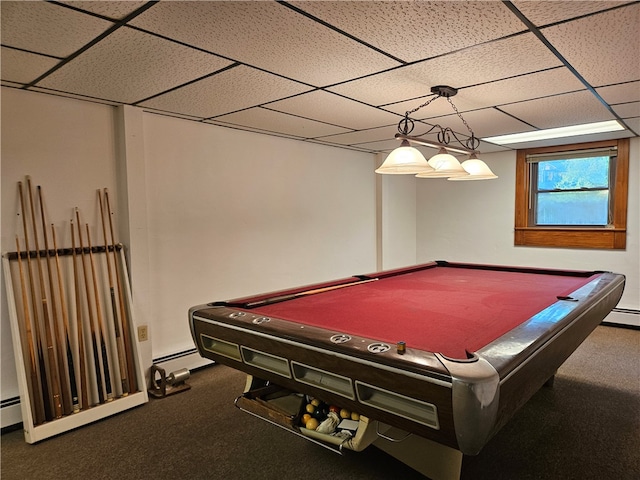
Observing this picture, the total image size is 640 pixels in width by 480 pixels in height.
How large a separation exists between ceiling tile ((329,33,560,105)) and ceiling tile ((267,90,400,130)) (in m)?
0.18

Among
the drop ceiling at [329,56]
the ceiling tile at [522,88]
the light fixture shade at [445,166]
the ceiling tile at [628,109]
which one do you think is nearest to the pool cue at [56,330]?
the drop ceiling at [329,56]

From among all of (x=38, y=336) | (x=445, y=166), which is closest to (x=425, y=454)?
(x=445, y=166)

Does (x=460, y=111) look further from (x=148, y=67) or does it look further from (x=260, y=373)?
(x=260, y=373)

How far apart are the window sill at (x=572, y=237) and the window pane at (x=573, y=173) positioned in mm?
495

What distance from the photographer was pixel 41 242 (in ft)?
8.51

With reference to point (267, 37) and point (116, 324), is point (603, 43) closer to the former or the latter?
point (267, 37)

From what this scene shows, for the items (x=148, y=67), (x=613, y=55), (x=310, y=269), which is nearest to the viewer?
(x=613, y=55)

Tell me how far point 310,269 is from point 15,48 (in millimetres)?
3102

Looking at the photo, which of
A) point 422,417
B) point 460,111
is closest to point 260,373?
point 422,417

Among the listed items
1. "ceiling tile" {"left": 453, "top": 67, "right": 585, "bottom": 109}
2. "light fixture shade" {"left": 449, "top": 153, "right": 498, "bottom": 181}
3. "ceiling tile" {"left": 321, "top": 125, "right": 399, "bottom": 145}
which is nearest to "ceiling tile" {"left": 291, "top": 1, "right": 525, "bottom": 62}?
"ceiling tile" {"left": 453, "top": 67, "right": 585, "bottom": 109}

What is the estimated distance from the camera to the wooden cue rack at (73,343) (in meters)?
2.41

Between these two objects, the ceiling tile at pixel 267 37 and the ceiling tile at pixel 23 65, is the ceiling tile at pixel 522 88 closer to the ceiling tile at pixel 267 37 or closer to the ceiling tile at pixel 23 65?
the ceiling tile at pixel 267 37

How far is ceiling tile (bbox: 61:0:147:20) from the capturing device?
1.43m

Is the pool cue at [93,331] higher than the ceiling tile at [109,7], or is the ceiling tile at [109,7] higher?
the ceiling tile at [109,7]
